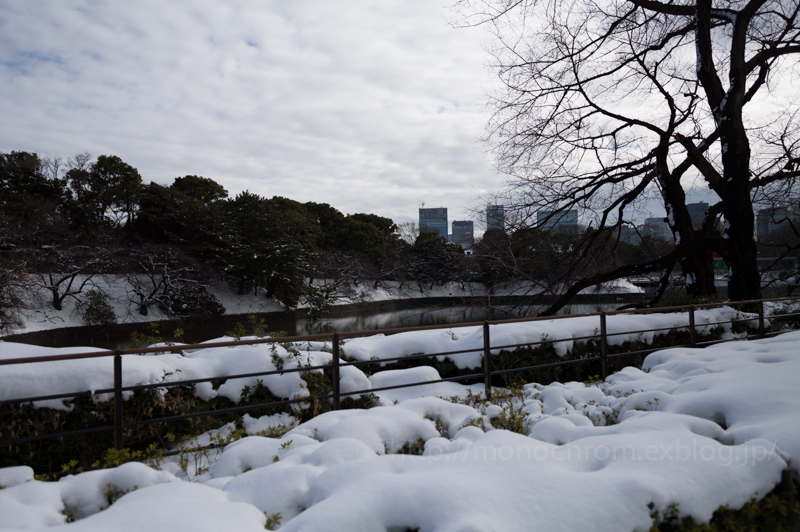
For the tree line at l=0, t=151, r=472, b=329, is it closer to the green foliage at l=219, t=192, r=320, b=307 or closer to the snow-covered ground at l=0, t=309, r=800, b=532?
the green foliage at l=219, t=192, r=320, b=307

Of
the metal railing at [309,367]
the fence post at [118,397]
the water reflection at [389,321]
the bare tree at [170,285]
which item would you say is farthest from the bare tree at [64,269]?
the fence post at [118,397]

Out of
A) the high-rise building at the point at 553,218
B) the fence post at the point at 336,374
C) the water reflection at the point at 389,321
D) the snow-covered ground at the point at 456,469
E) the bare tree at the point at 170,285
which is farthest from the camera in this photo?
the bare tree at the point at 170,285

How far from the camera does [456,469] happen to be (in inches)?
88.5

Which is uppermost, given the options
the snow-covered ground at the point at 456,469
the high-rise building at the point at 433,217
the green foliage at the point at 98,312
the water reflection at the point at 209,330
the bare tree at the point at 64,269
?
the high-rise building at the point at 433,217

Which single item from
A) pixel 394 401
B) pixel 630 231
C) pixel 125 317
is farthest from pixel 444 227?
pixel 394 401

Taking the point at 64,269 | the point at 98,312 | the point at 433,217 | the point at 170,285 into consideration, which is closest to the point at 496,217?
the point at 170,285

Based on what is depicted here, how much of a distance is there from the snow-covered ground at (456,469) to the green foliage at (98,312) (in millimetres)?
22276

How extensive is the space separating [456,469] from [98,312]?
2518 cm

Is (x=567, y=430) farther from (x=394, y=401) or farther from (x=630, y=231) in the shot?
(x=630, y=231)

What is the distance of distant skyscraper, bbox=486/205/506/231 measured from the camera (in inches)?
373

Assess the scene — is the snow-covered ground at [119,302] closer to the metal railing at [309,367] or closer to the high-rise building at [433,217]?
the metal railing at [309,367]

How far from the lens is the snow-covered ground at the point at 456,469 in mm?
1887

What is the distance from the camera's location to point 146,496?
2131mm

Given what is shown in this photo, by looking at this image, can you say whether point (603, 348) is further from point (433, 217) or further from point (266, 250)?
point (433, 217)
